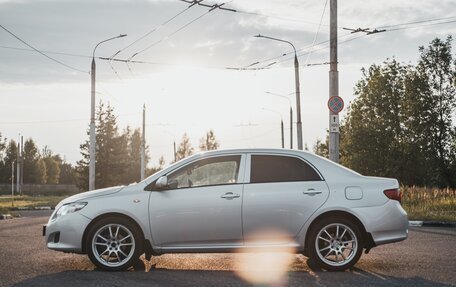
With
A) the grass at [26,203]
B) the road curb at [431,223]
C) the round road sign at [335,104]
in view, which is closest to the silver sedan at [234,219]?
the round road sign at [335,104]

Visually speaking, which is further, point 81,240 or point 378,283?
point 81,240

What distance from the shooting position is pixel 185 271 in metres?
8.06

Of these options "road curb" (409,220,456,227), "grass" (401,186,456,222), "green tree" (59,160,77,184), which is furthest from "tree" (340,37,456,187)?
"green tree" (59,160,77,184)

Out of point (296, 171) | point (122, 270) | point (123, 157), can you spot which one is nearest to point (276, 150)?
point (296, 171)

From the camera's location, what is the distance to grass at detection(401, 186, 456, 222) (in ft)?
65.6

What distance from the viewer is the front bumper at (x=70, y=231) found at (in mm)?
8070

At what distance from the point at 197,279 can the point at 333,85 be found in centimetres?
1141

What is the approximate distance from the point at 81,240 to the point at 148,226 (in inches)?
35.8

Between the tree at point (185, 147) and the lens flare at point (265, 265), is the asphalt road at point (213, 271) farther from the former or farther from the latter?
the tree at point (185, 147)

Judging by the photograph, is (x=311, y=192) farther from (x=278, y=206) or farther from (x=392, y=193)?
(x=392, y=193)

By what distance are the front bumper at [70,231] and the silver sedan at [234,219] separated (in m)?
0.01

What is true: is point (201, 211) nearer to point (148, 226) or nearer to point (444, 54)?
point (148, 226)

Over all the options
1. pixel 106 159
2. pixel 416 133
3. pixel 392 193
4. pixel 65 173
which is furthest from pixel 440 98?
pixel 65 173

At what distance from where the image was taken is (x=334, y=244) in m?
8.10
